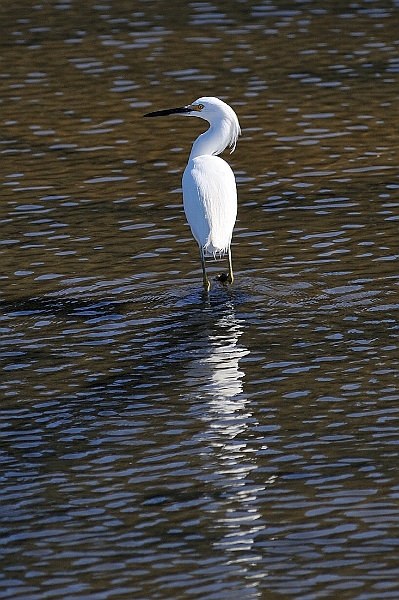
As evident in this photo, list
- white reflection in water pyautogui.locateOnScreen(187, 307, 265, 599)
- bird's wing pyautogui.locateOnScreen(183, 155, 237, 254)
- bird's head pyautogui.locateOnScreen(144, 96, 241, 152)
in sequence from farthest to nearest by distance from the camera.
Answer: bird's head pyautogui.locateOnScreen(144, 96, 241, 152) → bird's wing pyautogui.locateOnScreen(183, 155, 237, 254) → white reflection in water pyautogui.locateOnScreen(187, 307, 265, 599)

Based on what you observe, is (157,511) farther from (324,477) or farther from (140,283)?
(140,283)

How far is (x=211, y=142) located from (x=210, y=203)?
2.70 ft

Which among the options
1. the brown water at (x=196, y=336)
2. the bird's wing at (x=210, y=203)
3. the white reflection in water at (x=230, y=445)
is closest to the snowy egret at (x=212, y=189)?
the bird's wing at (x=210, y=203)

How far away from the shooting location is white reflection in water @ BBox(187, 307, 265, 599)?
5.57 meters

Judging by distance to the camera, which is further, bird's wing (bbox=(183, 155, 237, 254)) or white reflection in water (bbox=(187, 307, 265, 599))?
bird's wing (bbox=(183, 155, 237, 254))

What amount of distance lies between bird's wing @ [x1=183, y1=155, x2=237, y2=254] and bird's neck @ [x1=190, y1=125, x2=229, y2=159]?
27 centimetres

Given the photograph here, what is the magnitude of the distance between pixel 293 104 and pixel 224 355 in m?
7.67

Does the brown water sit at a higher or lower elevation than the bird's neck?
lower

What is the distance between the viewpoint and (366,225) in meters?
10.9

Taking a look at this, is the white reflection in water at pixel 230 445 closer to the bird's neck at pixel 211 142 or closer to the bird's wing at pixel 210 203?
the bird's wing at pixel 210 203

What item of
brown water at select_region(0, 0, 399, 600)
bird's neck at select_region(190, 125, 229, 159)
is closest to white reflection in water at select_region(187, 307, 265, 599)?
brown water at select_region(0, 0, 399, 600)

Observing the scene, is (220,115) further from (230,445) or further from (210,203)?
(230,445)

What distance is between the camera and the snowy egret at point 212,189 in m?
9.52

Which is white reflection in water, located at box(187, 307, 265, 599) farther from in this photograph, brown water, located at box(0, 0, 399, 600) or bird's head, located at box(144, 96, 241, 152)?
bird's head, located at box(144, 96, 241, 152)
